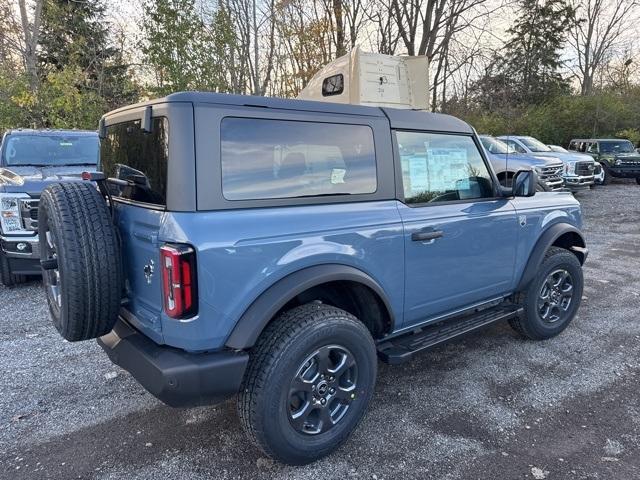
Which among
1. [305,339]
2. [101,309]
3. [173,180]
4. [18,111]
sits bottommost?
[305,339]

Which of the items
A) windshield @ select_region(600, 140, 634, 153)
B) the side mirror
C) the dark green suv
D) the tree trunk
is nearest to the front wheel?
the dark green suv

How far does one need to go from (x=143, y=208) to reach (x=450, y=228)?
1949 millimetres

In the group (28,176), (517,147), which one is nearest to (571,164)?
(517,147)

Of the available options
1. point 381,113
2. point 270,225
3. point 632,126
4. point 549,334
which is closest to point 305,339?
point 270,225

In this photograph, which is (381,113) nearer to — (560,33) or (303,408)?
(303,408)

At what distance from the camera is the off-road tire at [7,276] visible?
17.6ft

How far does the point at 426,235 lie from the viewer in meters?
2.88

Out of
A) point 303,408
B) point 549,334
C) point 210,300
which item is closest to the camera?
point 210,300

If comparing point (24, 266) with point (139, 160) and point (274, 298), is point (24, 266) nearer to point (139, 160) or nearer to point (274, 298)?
point (139, 160)

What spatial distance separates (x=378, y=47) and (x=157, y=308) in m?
17.8

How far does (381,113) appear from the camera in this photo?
285 centimetres

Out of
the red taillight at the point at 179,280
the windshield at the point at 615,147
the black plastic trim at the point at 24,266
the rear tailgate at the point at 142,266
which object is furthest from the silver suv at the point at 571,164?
the red taillight at the point at 179,280

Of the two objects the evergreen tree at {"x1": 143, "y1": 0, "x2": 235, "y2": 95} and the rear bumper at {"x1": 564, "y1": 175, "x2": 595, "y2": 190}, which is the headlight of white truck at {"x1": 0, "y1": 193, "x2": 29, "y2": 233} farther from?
the rear bumper at {"x1": 564, "y1": 175, "x2": 595, "y2": 190}

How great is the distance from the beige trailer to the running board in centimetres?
182
